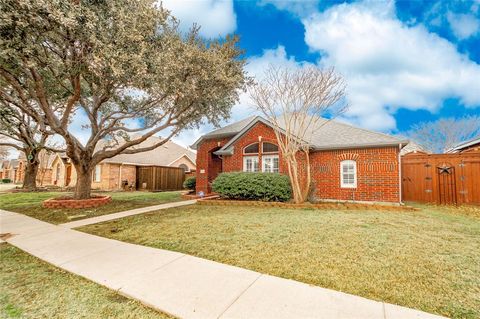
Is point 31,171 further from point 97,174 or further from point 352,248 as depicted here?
point 352,248

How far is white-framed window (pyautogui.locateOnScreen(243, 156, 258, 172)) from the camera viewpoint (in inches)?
538

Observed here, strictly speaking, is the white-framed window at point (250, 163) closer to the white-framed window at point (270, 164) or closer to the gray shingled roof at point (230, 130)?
the white-framed window at point (270, 164)

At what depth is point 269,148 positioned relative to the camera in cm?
1327

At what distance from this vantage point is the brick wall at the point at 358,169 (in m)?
10.8

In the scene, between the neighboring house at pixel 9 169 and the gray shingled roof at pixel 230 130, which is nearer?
the gray shingled roof at pixel 230 130

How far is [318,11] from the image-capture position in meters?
11.0

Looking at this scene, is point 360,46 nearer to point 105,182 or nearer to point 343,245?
point 343,245

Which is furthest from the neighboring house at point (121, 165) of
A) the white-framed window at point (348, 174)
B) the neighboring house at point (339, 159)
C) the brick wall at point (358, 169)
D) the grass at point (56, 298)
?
the grass at point (56, 298)

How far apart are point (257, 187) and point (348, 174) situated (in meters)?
4.93

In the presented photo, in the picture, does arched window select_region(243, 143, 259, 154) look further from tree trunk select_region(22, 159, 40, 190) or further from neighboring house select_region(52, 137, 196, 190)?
tree trunk select_region(22, 159, 40, 190)

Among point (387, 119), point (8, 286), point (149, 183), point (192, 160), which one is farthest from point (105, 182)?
point (387, 119)

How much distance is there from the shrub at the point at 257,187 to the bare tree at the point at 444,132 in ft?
107

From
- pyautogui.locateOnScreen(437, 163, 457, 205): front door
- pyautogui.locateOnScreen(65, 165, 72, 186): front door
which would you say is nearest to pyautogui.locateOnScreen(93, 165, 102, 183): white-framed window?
pyautogui.locateOnScreen(65, 165, 72, 186): front door

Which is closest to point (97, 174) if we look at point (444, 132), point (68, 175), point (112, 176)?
point (112, 176)
